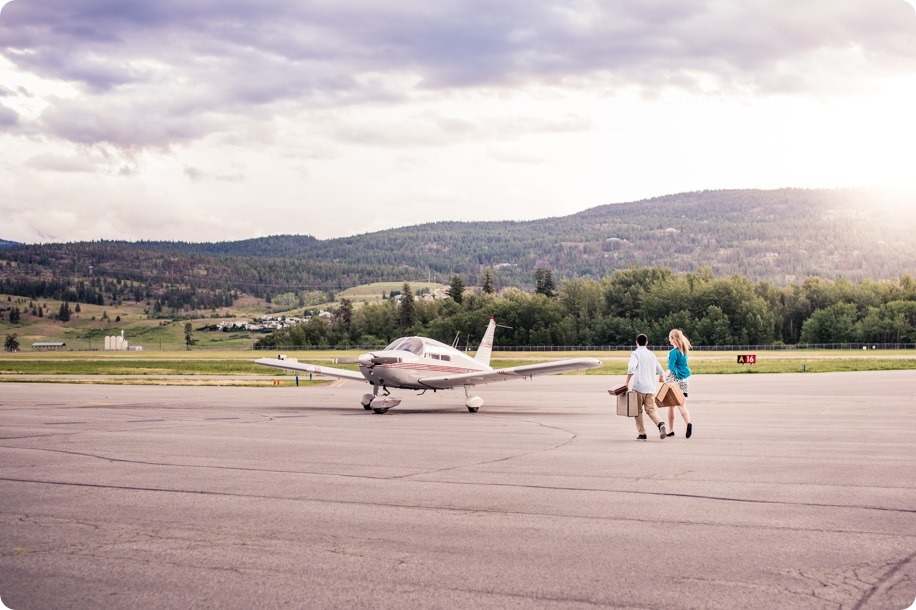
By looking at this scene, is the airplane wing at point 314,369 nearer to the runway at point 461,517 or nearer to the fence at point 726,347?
the runway at point 461,517

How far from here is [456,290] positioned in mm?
165625

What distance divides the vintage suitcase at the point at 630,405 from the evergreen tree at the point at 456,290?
14707 centimetres

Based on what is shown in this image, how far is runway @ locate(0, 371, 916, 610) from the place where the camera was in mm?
6426

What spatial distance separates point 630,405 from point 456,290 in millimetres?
149492

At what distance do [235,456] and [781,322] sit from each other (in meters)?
143

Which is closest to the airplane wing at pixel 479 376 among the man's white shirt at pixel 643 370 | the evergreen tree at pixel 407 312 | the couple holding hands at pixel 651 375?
the couple holding hands at pixel 651 375

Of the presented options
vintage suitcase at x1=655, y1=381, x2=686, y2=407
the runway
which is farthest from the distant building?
vintage suitcase at x1=655, y1=381, x2=686, y2=407

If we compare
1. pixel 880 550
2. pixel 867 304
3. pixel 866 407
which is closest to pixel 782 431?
pixel 866 407

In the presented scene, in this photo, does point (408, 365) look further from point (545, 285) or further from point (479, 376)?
point (545, 285)

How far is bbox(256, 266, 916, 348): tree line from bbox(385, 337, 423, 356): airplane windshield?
102348 millimetres

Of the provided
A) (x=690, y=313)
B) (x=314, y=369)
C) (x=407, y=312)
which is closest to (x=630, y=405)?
(x=314, y=369)

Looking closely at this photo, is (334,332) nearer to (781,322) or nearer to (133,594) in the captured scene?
(781,322)

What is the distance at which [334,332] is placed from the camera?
165750 millimetres

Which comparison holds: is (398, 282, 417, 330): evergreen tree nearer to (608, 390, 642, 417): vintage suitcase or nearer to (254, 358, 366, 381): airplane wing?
(254, 358, 366, 381): airplane wing
